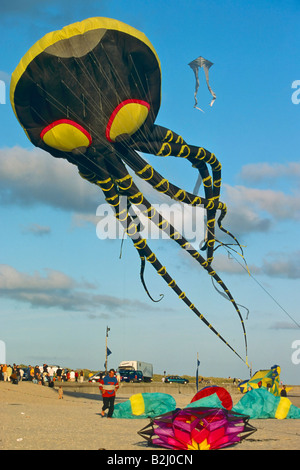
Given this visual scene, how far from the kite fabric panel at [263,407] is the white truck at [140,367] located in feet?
134

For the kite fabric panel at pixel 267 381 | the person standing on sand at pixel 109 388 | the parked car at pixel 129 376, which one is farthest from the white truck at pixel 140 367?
the person standing on sand at pixel 109 388

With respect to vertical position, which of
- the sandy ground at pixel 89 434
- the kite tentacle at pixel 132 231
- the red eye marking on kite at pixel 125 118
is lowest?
the sandy ground at pixel 89 434

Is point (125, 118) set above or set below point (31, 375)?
above

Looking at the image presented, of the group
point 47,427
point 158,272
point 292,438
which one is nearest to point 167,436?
point 292,438

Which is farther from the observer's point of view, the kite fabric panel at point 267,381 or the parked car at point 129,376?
the parked car at point 129,376

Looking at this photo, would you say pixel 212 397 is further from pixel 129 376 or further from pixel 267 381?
pixel 129 376

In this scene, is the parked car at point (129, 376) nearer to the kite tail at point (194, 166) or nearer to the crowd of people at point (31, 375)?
the crowd of people at point (31, 375)

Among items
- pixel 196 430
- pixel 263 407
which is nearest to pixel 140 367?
pixel 263 407

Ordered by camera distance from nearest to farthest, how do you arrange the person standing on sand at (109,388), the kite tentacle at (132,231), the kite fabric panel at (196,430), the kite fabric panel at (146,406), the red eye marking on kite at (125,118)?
the kite fabric panel at (196,430)
the person standing on sand at (109,388)
the kite fabric panel at (146,406)
the red eye marking on kite at (125,118)
the kite tentacle at (132,231)

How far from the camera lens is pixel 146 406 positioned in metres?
18.3

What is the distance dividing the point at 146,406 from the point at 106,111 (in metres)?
10.6

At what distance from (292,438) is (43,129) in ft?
44.7

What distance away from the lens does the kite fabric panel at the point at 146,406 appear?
59.9 feet

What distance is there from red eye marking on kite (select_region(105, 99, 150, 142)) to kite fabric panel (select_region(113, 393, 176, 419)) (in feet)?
31.3
